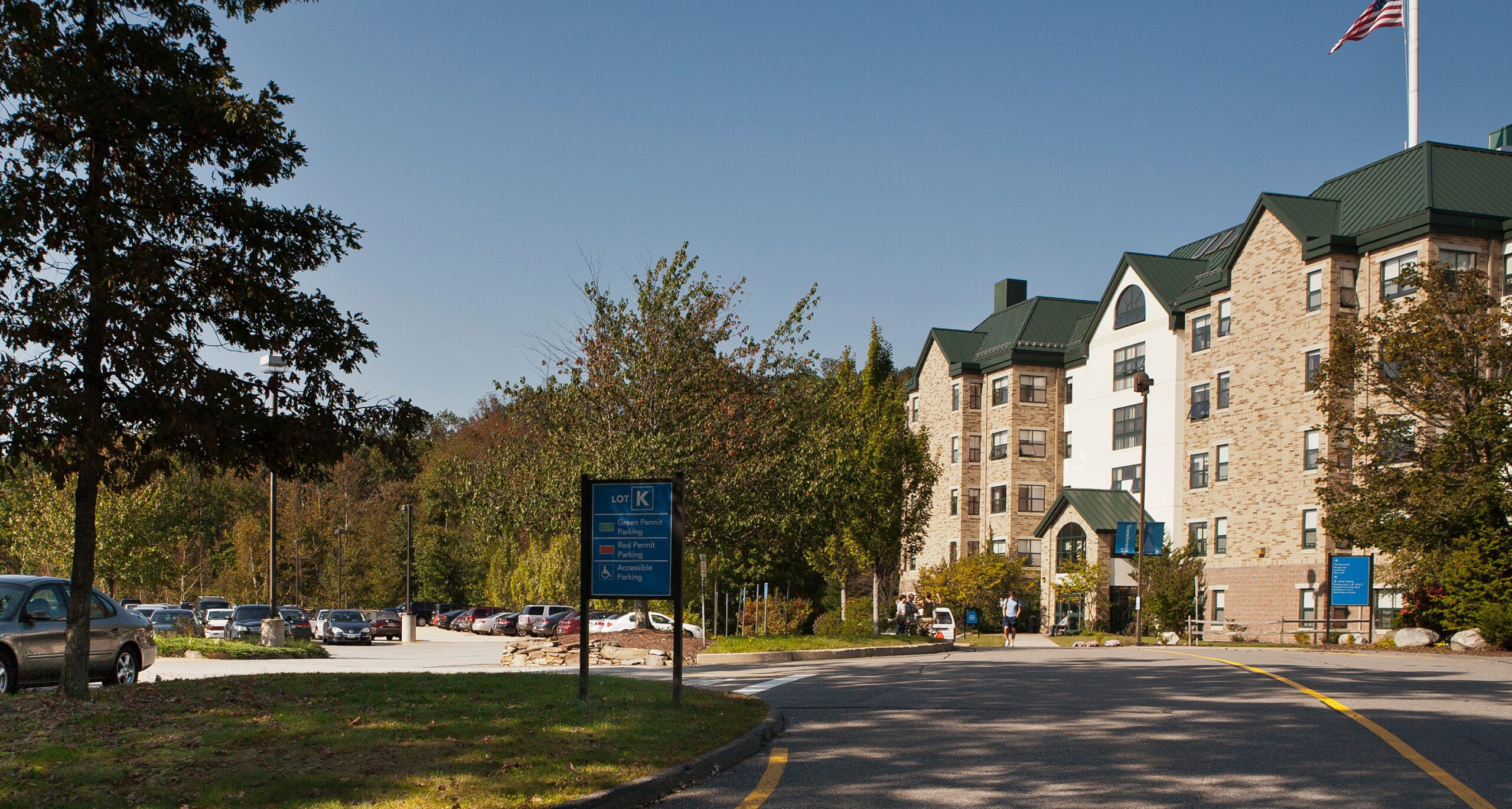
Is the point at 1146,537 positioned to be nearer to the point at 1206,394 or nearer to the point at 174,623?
the point at 1206,394

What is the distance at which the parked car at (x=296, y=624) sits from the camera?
1672 inches

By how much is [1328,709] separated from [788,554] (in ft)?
107

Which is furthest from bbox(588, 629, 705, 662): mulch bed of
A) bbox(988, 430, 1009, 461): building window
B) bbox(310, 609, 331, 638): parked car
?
bbox(988, 430, 1009, 461): building window

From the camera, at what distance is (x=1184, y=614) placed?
42.3 m

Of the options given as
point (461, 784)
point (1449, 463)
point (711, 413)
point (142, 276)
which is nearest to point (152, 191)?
point (142, 276)

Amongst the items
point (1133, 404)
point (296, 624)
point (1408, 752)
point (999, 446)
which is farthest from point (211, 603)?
point (1408, 752)

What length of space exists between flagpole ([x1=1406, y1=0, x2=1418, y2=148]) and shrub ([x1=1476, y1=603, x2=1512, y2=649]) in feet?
68.7

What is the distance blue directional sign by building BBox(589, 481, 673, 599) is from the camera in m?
12.1

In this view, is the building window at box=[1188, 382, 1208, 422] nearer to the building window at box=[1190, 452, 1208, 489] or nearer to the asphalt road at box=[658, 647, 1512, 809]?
the building window at box=[1190, 452, 1208, 489]

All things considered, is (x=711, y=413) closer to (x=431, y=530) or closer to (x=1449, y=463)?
(x=1449, y=463)

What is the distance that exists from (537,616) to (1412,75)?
38.6 m

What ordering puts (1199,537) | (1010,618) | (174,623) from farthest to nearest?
(1199,537)
(1010,618)
(174,623)

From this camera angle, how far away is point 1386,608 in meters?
37.5

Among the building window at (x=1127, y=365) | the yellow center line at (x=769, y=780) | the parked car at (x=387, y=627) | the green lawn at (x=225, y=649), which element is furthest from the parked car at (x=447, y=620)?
the yellow center line at (x=769, y=780)
